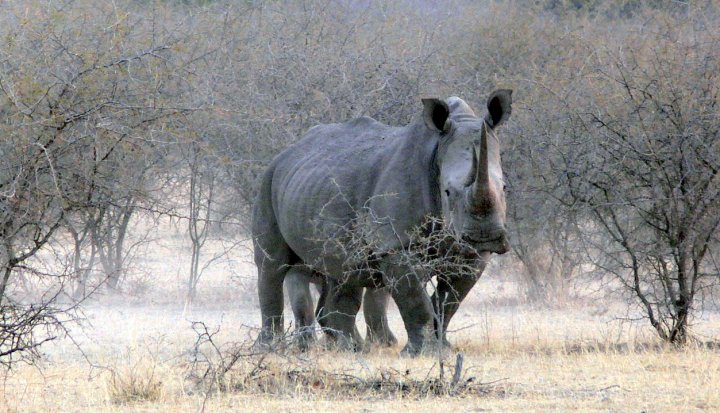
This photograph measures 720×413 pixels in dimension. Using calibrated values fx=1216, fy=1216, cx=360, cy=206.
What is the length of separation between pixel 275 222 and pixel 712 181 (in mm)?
3999

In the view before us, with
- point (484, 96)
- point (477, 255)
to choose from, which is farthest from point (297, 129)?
point (477, 255)

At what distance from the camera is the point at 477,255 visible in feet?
29.7

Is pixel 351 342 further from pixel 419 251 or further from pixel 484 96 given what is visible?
pixel 484 96

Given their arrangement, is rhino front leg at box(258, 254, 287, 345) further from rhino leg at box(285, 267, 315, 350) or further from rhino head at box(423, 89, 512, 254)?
rhino head at box(423, 89, 512, 254)

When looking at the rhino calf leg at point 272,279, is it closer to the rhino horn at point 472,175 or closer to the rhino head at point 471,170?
the rhino head at point 471,170

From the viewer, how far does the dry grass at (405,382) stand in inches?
282

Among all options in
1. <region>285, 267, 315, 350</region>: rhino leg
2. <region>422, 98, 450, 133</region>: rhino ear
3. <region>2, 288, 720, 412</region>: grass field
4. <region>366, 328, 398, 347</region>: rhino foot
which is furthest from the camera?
<region>285, 267, 315, 350</region>: rhino leg

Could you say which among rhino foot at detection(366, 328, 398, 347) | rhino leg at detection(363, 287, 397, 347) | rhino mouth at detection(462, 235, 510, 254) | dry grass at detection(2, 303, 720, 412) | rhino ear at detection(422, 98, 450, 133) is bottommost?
dry grass at detection(2, 303, 720, 412)

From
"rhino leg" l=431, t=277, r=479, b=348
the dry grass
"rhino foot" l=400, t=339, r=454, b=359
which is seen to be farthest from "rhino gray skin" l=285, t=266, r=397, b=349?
"rhino foot" l=400, t=339, r=454, b=359

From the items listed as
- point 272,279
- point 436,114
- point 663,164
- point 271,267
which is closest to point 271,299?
point 272,279

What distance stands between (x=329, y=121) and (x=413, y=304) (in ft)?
16.1

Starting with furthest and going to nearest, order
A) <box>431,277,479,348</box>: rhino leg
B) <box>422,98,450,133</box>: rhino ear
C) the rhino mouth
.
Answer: <box>431,277,479,348</box>: rhino leg < <box>422,98,450,133</box>: rhino ear < the rhino mouth

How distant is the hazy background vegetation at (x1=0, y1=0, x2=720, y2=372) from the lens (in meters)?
7.82

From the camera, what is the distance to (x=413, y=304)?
31.0ft
